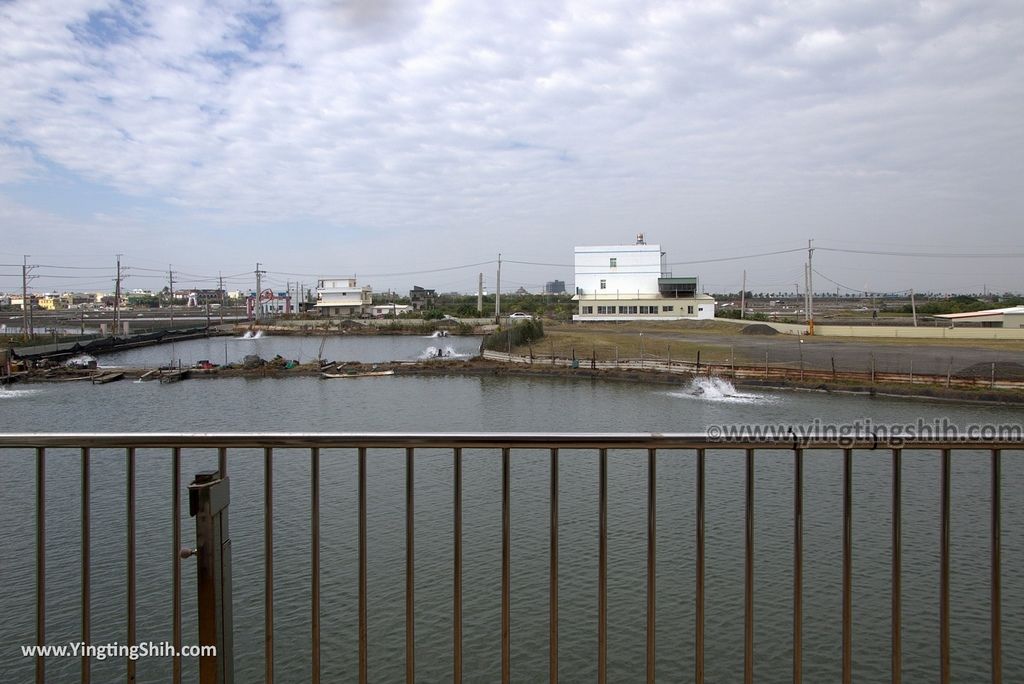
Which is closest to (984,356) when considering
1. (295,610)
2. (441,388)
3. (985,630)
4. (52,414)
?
(441,388)

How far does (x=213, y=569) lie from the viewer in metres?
1.67

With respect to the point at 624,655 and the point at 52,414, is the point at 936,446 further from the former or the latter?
the point at 52,414

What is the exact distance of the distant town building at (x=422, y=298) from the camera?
71750mm

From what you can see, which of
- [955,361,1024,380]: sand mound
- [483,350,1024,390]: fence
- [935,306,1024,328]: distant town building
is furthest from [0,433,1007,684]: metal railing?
[935,306,1024,328]: distant town building

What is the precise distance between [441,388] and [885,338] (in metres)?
17.8

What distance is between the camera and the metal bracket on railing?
1.64m

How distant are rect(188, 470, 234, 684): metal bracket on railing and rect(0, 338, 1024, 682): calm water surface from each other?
4010mm

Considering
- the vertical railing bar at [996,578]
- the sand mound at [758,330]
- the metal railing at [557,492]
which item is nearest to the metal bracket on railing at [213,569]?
the metal railing at [557,492]

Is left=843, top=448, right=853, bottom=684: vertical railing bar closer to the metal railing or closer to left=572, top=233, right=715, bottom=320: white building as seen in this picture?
the metal railing

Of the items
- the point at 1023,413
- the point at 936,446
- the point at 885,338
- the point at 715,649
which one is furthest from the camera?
the point at 885,338

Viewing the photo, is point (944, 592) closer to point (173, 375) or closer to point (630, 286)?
point (173, 375)

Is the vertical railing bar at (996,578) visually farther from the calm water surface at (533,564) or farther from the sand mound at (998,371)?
the sand mound at (998,371)

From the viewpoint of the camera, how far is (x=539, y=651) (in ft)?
18.9

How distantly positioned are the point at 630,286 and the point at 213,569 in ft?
142
